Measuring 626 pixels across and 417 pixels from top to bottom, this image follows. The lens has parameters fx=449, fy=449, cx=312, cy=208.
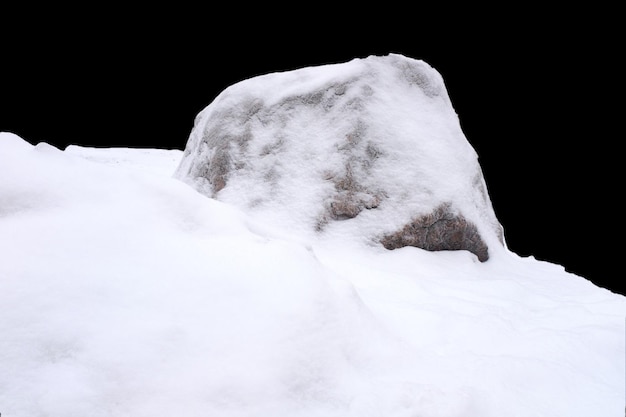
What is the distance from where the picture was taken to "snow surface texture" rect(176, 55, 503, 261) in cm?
364

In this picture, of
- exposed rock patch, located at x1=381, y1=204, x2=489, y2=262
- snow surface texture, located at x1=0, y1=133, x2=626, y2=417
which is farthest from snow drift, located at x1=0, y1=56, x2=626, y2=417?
exposed rock patch, located at x1=381, y1=204, x2=489, y2=262

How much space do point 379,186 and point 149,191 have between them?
2.03m

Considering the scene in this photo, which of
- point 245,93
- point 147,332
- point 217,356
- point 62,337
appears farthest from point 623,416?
point 245,93

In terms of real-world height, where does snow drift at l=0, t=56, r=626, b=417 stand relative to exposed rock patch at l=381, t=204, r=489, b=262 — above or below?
above

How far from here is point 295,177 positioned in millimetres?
3840

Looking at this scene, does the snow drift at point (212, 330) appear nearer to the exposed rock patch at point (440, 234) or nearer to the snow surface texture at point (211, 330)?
the snow surface texture at point (211, 330)

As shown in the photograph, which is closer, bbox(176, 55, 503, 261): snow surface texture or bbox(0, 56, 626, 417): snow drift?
bbox(0, 56, 626, 417): snow drift

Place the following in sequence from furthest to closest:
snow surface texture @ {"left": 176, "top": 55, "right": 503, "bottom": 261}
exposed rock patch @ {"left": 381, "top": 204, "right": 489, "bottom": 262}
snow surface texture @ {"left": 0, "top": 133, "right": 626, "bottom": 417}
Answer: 1. snow surface texture @ {"left": 176, "top": 55, "right": 503, "bottom": 261}
2. exposed rock patch @ {"left": 381, "top": 204, "right": 489, "bottom": 262}
3. snow surface texture @ {"left": 0, "top": 133, "right": 626, "bottom": 417}

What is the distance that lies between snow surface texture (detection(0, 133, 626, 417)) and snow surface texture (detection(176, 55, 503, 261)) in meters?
1.17

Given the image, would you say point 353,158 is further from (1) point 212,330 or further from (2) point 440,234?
(1) point 212,330

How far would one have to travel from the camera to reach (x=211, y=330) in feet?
5.45

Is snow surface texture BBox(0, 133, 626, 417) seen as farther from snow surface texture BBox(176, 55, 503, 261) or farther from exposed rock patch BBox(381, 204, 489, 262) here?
snow surface texture BBox(176, 55, 503, 261)

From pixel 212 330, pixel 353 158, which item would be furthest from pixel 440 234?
pixel 212 330

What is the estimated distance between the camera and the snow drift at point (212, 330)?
1.48m
